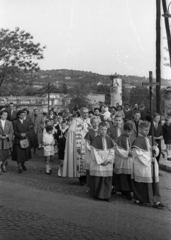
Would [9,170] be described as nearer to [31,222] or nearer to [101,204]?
[101,204]

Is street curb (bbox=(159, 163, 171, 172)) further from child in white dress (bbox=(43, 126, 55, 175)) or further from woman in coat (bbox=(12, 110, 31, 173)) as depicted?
woman in coat (bbox=(12, 110, 31, 173))

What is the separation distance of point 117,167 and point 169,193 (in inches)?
48.7

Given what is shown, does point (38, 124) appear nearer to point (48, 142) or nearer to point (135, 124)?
point (48, 142)

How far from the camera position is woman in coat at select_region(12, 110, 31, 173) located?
11.4 m

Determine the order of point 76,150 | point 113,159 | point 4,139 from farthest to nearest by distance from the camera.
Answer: point 4,139 < point 76,150 < point 113,159

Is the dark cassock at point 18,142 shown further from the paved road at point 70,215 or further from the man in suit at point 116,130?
the man in suit at point 116,130

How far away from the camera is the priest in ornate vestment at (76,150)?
9656mm

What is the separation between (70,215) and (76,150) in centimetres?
343

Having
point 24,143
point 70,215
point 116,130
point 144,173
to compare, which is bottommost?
point 70,215

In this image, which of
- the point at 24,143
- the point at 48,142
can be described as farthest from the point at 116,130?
the point at 24,143

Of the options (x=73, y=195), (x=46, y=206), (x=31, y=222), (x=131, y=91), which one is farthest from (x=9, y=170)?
(x=131, y=91)

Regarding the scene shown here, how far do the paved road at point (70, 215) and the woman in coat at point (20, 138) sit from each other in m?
2.17

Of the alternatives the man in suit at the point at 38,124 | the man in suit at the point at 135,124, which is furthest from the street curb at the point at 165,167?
→ the man in suit at the point at 38,124

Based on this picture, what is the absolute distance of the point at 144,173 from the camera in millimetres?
7516
